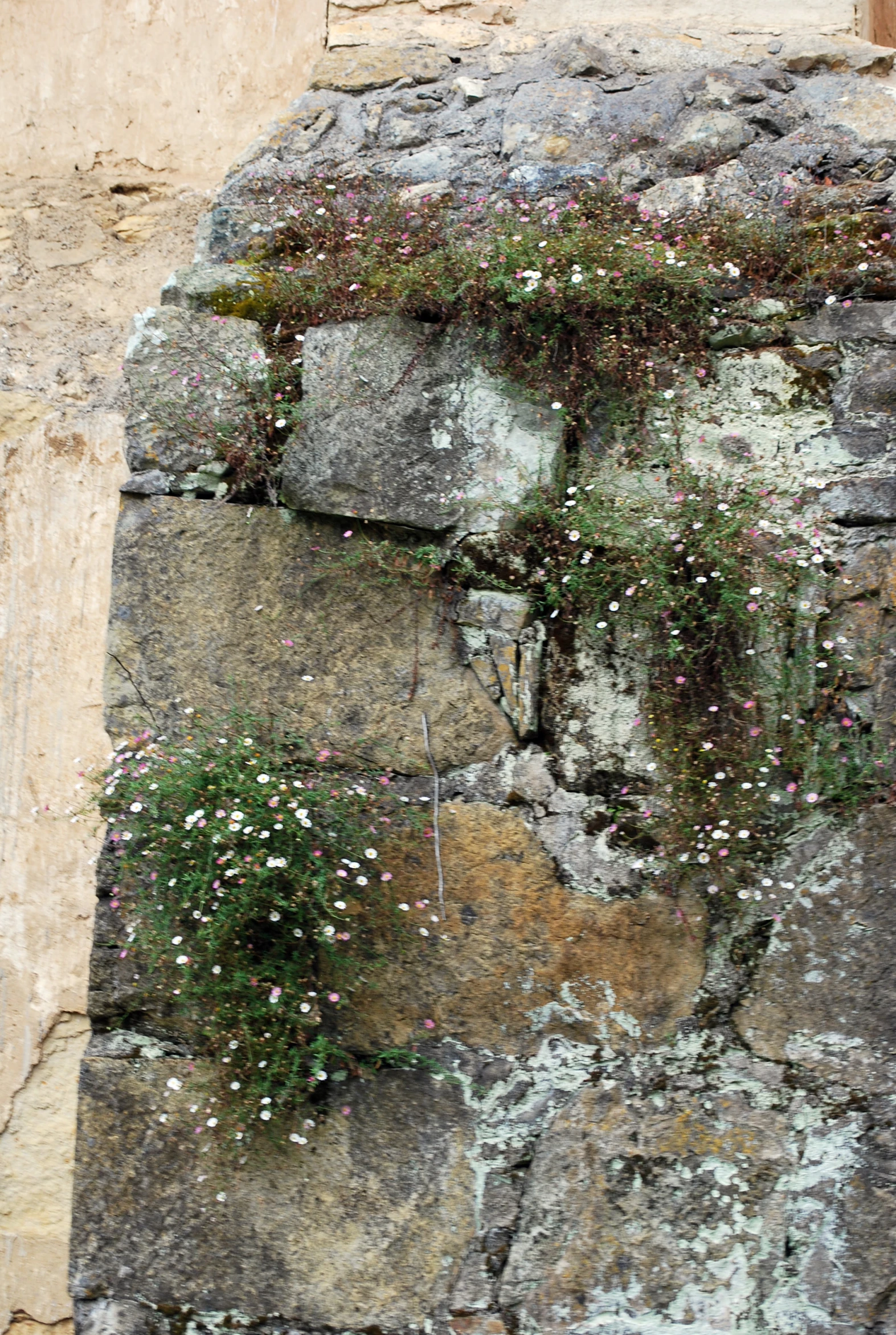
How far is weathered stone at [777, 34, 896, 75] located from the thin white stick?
5.84ft

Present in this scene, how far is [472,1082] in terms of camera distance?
1.91 m

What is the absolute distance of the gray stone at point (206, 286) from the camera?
2281 mm

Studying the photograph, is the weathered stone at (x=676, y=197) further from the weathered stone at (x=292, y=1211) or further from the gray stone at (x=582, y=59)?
the weathered stone at (x=292, y=1211)

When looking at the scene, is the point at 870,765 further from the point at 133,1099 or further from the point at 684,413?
the point at 133,1099

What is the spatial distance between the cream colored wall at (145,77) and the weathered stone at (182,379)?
4.78 ft

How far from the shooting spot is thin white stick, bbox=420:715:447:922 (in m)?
1.97

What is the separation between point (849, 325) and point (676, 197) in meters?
0.46

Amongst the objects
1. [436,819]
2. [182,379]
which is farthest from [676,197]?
[436,819]

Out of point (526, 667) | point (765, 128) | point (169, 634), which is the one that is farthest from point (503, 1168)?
point (765, 128)

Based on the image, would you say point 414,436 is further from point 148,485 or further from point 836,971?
point 836,971

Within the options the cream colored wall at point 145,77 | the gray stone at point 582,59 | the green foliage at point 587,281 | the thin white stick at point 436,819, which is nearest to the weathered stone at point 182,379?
the green foliage at point 587,281

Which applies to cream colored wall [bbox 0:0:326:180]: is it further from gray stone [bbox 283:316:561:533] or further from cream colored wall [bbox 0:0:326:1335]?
gray stone [bbox 283:316:561:533]

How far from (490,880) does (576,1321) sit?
0.74 meters

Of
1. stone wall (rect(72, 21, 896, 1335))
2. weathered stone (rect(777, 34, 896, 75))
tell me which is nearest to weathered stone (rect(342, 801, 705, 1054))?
stone wall (rect(72, 21, 896, 1335))
